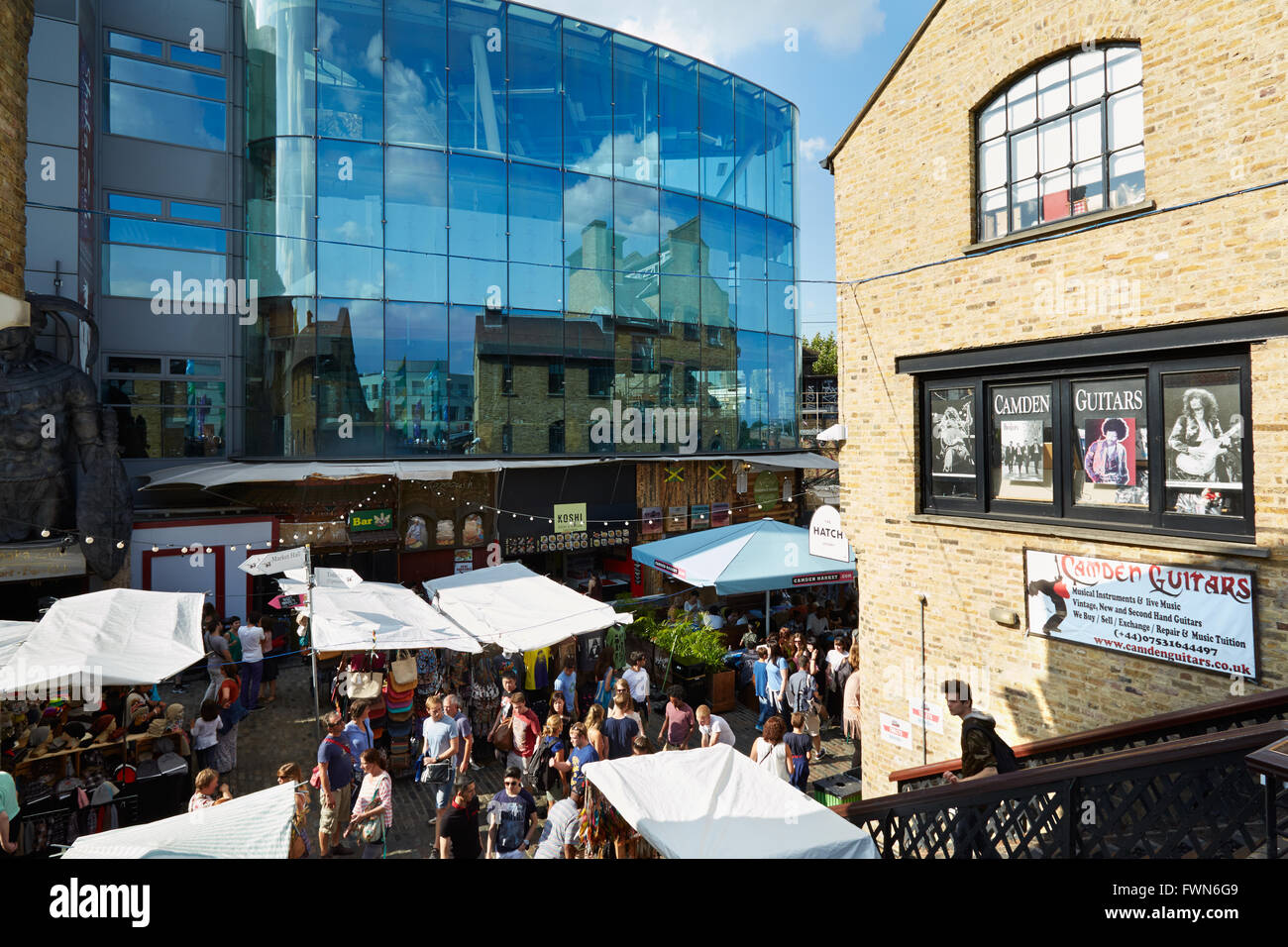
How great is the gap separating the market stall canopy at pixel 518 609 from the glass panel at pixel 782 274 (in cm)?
1712

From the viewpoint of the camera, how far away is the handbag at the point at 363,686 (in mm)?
9930

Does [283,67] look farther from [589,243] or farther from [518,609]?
[518,609]

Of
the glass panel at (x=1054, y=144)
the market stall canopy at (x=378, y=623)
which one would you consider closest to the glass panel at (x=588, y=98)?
the market stall canopy at (x=378, y=623)

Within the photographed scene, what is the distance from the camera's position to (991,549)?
24.5 ft

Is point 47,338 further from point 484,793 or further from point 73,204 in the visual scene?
point 484,793

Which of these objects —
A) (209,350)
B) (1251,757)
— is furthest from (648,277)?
(1251,757)

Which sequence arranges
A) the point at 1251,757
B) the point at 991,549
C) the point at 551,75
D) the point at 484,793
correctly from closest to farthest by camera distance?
1. the point at 1251,757
2. the point at 991,549
3. the point at 484,793
4. the point at 551,75

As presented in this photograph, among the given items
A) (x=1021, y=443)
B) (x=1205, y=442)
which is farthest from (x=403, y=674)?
(x=1205, y=442)

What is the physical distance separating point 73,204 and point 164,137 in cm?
366

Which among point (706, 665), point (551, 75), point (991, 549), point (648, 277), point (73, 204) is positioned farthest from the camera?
point (648, 277)

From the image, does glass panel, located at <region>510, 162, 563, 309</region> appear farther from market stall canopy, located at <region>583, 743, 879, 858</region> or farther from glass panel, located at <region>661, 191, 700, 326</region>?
market stall canopy, located at <region>583, 743, 879, 858</region>

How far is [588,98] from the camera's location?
21859 mm

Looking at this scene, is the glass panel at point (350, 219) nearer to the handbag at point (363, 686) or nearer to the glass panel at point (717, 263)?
the glass panel at point (717, 263)

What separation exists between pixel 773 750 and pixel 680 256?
61.7ft
